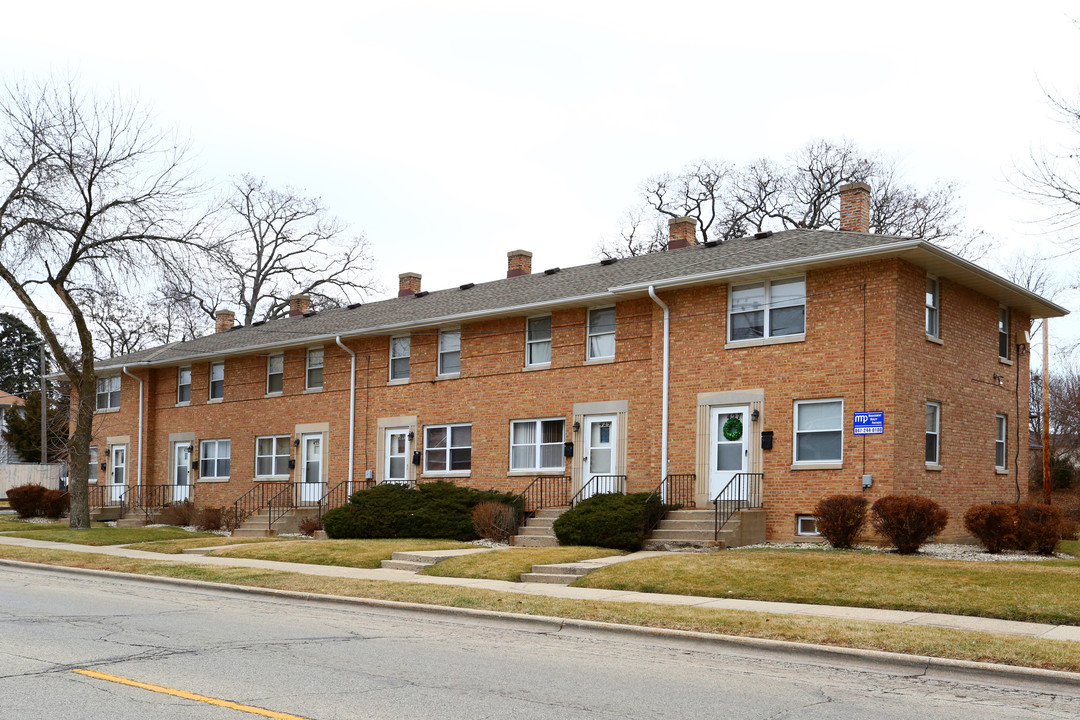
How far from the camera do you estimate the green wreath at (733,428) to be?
20969 millimetres

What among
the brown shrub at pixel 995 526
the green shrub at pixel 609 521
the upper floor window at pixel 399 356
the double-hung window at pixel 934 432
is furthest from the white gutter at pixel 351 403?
the brown shrub at pixel 995 526

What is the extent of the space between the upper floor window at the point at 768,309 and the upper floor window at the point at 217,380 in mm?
19032

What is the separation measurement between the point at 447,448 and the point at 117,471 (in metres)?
17.5

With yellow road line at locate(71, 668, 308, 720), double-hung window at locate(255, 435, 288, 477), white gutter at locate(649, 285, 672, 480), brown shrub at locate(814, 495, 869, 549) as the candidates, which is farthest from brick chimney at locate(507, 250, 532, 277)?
yellow road line at locate(71, 668, 308, 720)

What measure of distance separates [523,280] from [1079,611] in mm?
Answer: 20436

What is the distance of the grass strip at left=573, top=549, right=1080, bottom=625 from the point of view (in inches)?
485

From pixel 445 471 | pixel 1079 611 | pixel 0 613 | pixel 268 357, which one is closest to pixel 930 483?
pixel 1079 611

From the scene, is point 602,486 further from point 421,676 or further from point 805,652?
point 421,676

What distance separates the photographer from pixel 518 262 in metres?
33.4

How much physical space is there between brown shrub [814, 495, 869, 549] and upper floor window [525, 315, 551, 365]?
8619mm

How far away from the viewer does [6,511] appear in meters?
42.3

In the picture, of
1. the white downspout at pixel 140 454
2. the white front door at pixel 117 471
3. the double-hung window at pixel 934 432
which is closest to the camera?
the double-hung window at pixel 934 432

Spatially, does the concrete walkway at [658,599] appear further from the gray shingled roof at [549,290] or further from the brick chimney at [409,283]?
the brick chimney at [409,283]

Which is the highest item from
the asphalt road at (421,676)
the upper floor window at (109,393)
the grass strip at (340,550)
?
the upper floor window at (109,393)
